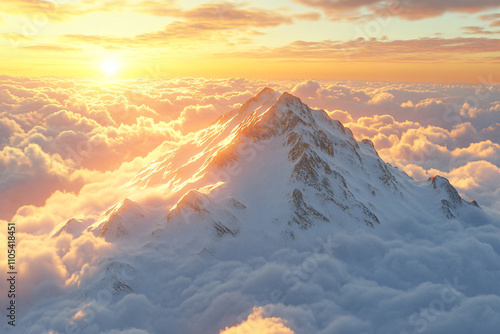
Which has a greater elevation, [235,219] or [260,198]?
[260,198]

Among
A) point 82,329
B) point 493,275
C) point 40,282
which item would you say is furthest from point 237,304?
point 493,275

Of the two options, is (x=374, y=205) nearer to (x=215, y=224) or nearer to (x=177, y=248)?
(x=215, y=224)

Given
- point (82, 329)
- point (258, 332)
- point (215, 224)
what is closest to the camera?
point (258, 332)

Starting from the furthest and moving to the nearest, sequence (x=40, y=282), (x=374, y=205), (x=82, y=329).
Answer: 1. (x=374, y=205)
2. (x=40, y=282)
3. (x=82, y=329)

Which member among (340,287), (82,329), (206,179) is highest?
(206,179)

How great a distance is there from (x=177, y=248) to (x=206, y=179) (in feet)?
152

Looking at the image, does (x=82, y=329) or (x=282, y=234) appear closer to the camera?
(x=82, y=329)

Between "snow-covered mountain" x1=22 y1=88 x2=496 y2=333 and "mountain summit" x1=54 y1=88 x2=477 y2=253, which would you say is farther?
"mountain summit" x1=54 y1=88 x2=477 y2=253

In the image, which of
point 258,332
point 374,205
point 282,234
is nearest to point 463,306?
point 374,205

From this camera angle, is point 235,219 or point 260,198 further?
point 260,198

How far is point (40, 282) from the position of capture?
147 meters

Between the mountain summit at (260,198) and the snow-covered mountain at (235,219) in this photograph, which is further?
the mountain summit at (260,198)

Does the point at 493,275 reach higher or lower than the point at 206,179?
lower

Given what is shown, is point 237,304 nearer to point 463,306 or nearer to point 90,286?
point 90,286
